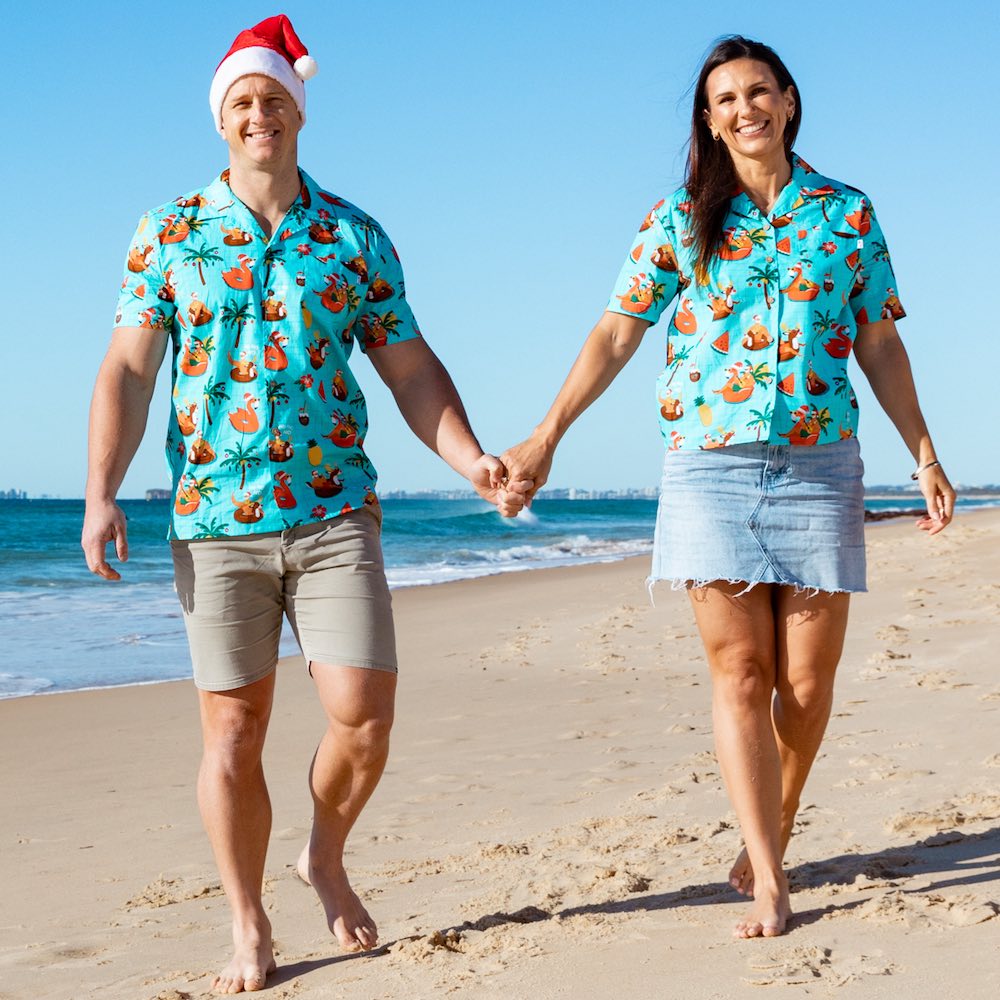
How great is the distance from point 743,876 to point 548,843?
0.91 m

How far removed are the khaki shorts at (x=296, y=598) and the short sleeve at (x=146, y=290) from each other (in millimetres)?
551

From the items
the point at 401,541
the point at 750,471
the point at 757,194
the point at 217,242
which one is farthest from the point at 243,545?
the point at 401,541

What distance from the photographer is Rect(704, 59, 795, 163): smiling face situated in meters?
3.17

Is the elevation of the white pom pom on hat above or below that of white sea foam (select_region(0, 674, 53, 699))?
above

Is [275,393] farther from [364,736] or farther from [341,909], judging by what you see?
[341,909]

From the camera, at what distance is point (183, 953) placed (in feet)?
10.8

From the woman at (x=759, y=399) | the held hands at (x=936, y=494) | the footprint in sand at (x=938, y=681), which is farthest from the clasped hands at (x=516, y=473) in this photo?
the footprint in sand at (x=938, y=681)

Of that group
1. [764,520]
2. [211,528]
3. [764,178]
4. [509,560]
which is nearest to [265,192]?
[211,528]

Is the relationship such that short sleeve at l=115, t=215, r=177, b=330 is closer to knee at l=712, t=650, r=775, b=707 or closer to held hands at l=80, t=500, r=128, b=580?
held hands at l=80, t=500, r=128, b=580

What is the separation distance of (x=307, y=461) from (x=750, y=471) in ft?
3.57

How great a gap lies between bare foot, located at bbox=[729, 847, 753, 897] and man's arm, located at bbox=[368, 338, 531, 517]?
116 cm

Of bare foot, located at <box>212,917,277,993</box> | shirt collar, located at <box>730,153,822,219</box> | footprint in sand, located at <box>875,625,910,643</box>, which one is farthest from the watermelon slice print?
footprint in sand, located at <box>875,625,910,643</box>

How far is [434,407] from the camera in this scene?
3.30m

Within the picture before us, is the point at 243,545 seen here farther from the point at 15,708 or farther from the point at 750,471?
the point at 15,708
